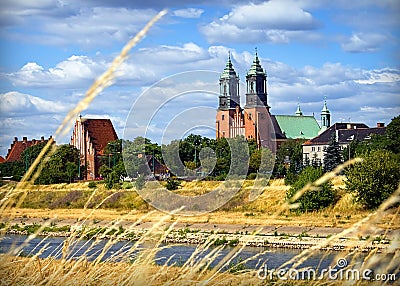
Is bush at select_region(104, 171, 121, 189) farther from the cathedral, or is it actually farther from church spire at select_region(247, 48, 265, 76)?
church spire at select_region(247, 48, 265, 76)

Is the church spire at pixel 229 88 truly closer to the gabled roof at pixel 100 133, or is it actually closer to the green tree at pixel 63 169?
the gabled roof at pixel 100 133

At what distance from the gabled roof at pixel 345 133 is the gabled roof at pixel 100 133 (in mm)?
24232

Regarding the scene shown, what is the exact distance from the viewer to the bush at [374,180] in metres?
→ 29.4

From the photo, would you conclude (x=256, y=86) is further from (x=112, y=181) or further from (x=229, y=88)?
(x=112, y=181)

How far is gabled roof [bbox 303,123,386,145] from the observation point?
7631 centimetres

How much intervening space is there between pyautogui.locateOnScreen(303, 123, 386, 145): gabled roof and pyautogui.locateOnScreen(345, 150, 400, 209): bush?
148 feet

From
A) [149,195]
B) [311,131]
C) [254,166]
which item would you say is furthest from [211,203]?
[311,131]

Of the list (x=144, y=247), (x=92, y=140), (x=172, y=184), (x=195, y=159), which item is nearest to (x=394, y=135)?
(x=195, y=159)

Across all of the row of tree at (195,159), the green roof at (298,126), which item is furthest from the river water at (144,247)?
the green roof at (298,126)

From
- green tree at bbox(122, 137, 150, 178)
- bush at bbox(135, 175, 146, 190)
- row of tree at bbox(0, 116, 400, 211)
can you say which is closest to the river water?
bush at bbox(135, 175, 146, 190)

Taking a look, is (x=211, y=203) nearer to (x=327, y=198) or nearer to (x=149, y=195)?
(x=149, y=195)

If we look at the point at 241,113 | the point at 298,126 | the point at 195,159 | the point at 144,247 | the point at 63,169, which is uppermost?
the point at 241,113

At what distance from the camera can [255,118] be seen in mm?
86250

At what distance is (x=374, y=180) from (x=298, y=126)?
70626 millimetres
